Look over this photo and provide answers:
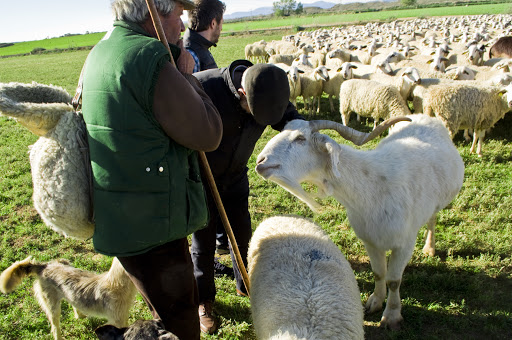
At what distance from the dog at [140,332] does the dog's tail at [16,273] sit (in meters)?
1.15

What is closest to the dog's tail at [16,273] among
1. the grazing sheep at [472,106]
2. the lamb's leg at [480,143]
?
the grazing sheep at [472,106]

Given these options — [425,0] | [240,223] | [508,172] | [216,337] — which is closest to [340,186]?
[240,223]

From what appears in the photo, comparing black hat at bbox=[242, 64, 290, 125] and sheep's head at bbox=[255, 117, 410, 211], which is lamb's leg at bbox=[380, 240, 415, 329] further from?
black hat at bbox=[242, 64, 290, 125]

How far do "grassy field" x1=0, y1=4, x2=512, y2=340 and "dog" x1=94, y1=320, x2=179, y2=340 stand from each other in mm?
1098

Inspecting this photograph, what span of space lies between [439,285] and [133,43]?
11.0 feet

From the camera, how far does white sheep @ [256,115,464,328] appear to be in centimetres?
232

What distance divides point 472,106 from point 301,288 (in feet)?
19.6

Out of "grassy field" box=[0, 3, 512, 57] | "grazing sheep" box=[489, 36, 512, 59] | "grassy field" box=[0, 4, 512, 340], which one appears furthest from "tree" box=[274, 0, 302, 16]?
"grassy field" box=[0, 4, 512, 340]

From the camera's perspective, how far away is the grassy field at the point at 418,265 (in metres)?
3.00

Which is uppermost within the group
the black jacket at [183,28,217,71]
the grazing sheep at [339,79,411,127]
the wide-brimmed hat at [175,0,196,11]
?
the wide-brimmed hat at [175,0,196,11]

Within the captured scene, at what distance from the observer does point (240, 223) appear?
126 inches

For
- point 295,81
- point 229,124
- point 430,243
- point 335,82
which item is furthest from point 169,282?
point 335,82

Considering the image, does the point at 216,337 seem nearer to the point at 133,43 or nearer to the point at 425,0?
the point at 133,43

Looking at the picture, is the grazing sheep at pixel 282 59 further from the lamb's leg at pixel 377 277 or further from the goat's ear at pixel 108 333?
the goat's ear at pixel 108 333
